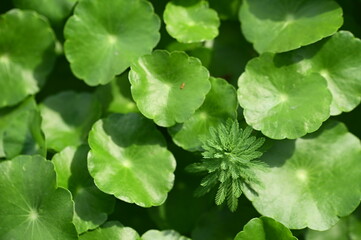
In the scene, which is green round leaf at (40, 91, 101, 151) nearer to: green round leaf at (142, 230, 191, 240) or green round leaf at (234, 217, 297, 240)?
green round leaf at (142, 230, 191, 240)

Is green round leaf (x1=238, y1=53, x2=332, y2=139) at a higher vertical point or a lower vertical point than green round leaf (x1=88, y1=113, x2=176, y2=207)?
higher

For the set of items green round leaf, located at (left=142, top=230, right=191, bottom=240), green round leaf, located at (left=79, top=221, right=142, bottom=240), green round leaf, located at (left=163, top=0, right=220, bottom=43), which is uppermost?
green round leaf, located at (left=163, top=0, right=220, bottom=43)

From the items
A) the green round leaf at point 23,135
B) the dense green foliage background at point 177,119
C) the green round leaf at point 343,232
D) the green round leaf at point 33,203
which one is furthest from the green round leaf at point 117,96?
the green round leaf at point 343,232

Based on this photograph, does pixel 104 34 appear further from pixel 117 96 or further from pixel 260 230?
pixel 260 230

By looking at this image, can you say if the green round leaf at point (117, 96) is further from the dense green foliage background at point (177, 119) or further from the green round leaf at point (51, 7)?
the green round leaf at point (51, 7)

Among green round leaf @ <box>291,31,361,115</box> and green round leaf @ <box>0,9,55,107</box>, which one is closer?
green round leaf @ <box>291,31,361,115</box>

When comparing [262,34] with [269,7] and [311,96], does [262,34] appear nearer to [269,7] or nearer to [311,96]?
[269,7]

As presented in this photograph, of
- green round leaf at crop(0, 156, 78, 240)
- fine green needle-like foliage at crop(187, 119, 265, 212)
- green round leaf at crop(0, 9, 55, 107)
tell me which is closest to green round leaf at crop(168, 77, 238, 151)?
fine green needle-like foliage at crop(187, 119, 265, 212)
